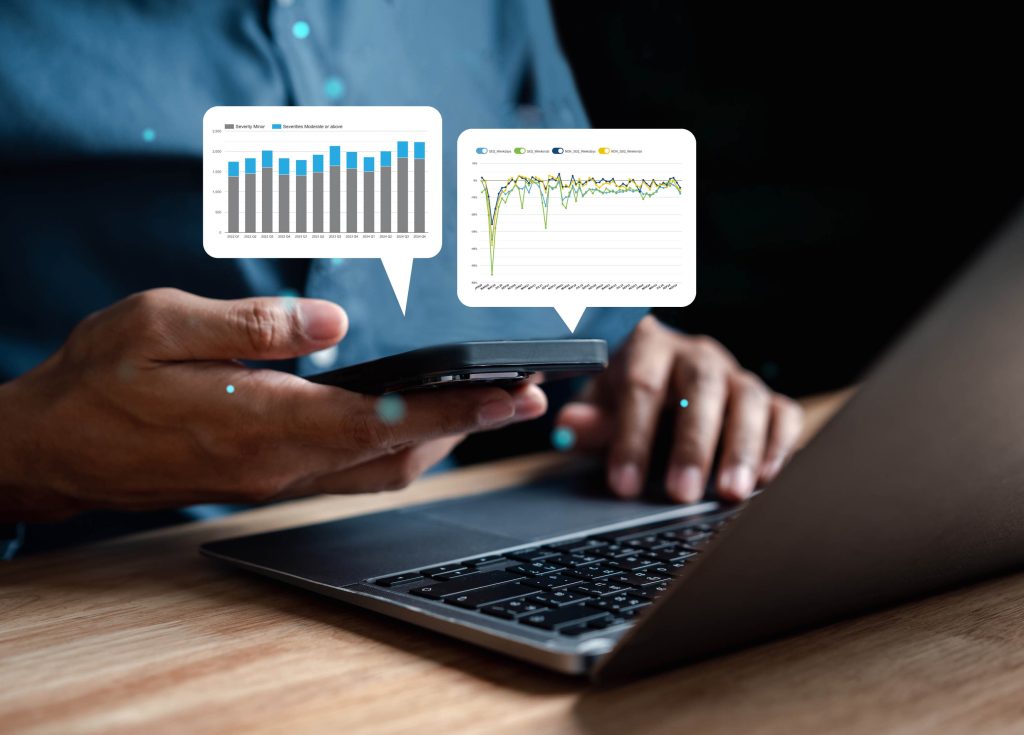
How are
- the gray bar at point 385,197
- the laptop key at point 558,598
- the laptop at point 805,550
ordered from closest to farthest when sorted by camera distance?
the laptop at point 805,550 < the laptop key at point 558,598 < the gray bar at point 385,197

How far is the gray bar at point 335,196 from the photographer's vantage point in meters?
0.69

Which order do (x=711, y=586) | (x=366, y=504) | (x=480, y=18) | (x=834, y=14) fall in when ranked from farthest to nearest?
(x=834, y=14), (x=480, y=18), (x=366, y=504), (x=711, y=586)

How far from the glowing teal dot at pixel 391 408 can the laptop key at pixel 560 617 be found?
167 millimetres

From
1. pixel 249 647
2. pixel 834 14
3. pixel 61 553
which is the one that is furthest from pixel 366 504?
pixel 834 14

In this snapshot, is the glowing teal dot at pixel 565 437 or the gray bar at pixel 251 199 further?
the glowing teal dot at pixel 565 437

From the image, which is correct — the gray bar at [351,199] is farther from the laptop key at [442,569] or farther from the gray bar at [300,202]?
the laptop key at [442,569]

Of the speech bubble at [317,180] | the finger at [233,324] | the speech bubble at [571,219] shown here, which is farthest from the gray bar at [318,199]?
the finger at [233,324]

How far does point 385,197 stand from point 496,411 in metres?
0.29

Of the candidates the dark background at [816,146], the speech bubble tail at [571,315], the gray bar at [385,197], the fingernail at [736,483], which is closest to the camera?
the fingernail at [736,483]

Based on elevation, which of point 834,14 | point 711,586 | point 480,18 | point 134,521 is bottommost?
point 134,521

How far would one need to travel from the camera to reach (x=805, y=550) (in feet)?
0.94

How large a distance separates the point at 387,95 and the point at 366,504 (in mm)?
419

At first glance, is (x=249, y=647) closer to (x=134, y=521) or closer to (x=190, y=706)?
(x=190, y=706)

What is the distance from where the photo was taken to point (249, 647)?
0.36 m
